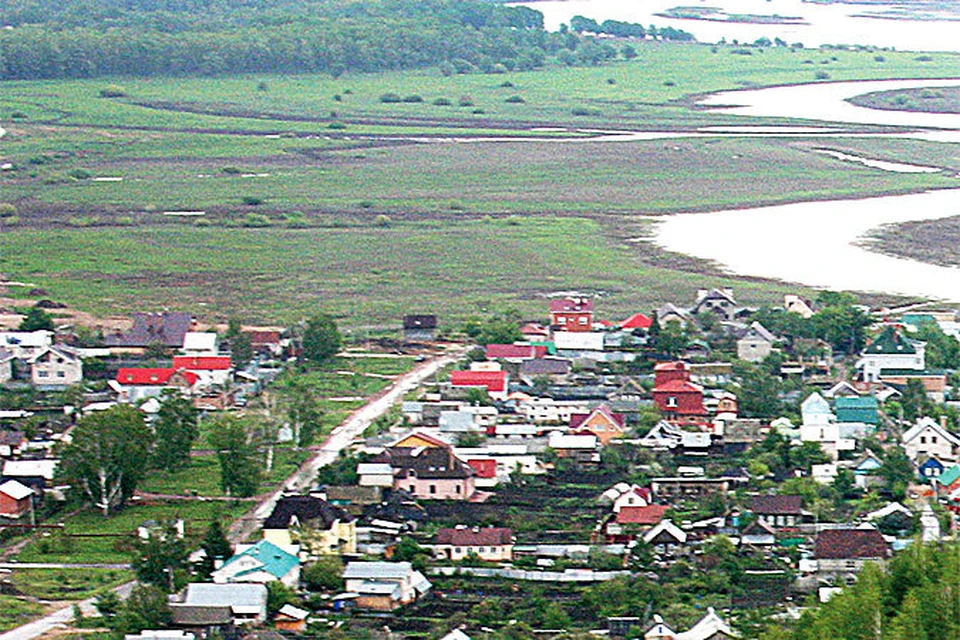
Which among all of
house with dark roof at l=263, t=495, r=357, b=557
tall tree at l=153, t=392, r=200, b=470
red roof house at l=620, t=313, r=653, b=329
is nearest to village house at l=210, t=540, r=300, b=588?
house with dark roof at l=263, t=495, r=357, b=557

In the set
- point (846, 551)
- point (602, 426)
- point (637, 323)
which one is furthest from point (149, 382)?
point (846, 551)

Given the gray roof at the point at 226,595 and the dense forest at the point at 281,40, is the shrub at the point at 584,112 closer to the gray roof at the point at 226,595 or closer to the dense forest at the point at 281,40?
the dense forest at the point at 281,40

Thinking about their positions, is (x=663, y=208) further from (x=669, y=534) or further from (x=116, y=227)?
(x=669, y=534)

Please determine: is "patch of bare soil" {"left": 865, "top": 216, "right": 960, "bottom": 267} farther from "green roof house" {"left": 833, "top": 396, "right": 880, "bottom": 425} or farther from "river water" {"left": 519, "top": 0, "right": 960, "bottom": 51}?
"river water" {"left": 519, "top": 0, "right": 960, "bottom": 51}

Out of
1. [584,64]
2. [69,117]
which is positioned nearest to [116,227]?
[69,117]

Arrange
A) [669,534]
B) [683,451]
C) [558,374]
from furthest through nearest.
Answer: [558,374] → [683,451] → [669,534]
